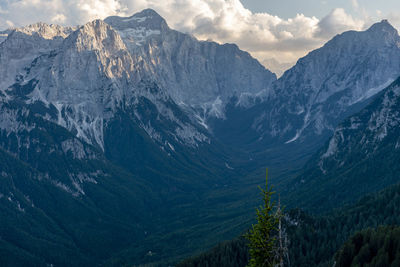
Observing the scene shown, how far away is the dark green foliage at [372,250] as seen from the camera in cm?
12462

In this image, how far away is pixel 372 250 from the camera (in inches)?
5349

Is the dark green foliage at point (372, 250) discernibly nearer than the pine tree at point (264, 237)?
No

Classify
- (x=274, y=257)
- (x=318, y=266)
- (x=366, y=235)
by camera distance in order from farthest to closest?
(x=318, y=266) < (x=366, y=235) < (x=274, y=257)

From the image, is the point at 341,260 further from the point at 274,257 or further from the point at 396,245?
the point at 274,257

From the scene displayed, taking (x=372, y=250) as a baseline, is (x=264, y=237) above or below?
above

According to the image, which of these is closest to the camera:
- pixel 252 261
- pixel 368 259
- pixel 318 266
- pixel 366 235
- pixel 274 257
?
pixel 274 257

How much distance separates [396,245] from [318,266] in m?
71.6

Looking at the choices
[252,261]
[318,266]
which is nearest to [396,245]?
[318,266]

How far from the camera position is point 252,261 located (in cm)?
6084

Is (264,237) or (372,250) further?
(372,250)

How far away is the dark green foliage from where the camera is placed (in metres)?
125

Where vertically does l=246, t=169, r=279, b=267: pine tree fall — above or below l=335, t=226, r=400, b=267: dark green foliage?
above

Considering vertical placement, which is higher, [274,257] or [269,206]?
[269,206]

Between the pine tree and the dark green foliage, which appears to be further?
the dark green foliage
